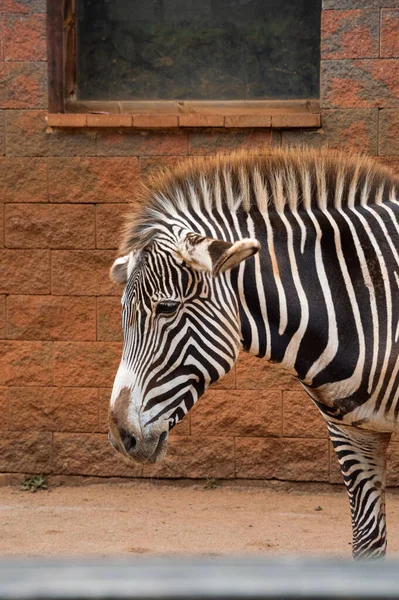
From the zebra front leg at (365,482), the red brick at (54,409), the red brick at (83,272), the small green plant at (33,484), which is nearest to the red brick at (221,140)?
the red brick at (83,272)

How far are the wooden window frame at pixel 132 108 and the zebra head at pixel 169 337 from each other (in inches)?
107

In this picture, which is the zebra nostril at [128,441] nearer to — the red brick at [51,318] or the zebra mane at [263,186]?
the zebra mane at [263,186]

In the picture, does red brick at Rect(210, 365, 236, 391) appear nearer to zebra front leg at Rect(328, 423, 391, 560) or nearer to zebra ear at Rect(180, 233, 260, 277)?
zebra front leg at Rect(328, 423, 391, 560)

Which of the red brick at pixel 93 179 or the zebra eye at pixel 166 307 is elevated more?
the red brick at pixel 93 179

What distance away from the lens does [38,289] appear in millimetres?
6211

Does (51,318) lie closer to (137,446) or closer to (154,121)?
(154,121)

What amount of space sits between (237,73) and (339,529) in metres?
3.10

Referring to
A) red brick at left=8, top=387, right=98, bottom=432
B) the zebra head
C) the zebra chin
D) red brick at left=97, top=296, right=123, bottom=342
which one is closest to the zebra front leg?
the zebra head

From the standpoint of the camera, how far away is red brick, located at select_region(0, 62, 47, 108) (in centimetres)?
613

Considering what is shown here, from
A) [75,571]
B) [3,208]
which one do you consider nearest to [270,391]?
[3,208]

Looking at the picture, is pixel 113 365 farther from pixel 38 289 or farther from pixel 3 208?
pixel 3 208

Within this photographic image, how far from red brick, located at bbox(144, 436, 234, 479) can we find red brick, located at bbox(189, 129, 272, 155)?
6.31 ft

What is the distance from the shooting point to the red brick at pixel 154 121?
238 inches

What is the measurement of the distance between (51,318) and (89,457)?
978 mm
